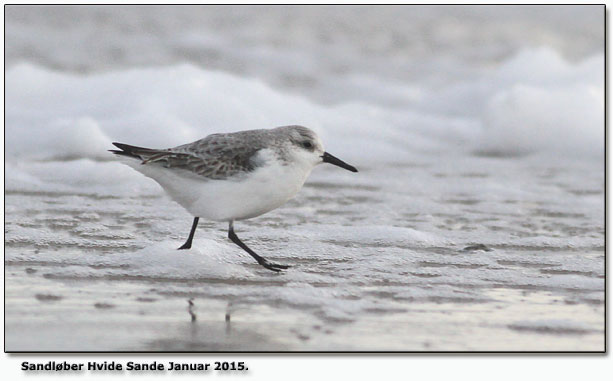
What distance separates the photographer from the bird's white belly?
4996 mm

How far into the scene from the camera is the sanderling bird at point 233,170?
501cm

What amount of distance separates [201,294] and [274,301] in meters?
0.39

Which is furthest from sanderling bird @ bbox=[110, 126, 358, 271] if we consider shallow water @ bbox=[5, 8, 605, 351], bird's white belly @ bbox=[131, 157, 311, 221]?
shallow water @ bbox=[5, 8, 605, 351]

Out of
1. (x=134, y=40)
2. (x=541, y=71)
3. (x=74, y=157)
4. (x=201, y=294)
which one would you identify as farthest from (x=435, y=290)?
(x=134, y=40)

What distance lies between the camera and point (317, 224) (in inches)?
257

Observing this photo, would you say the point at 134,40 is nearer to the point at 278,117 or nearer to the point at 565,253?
the point at 278,117

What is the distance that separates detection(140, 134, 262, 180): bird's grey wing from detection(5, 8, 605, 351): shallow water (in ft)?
1.70

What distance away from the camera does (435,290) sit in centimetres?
484

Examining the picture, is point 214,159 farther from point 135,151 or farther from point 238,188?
point 135,151

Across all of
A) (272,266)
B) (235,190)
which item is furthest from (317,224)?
(235,190)

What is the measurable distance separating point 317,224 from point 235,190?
163 centimetres

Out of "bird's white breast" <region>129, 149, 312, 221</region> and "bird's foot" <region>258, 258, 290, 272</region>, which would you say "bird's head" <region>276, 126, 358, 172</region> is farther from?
"bird's foot" <region>258, 258, 290, 272</region>

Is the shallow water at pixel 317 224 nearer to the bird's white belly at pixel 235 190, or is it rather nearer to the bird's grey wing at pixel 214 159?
the bird's white belly at pixel 235 190

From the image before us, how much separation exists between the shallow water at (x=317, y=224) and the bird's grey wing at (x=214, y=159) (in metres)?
0.52
